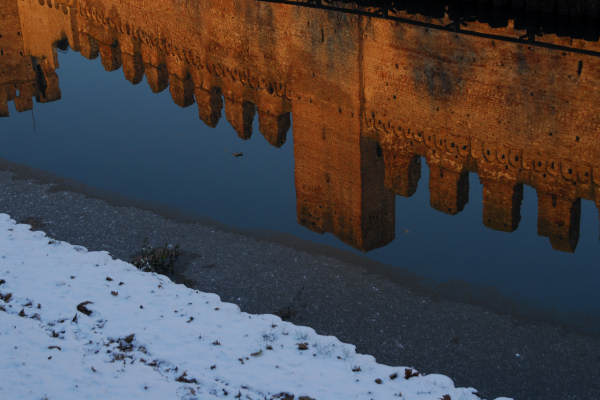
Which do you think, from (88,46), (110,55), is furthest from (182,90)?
(88,46)

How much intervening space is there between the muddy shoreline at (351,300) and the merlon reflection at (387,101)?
0.69 metres

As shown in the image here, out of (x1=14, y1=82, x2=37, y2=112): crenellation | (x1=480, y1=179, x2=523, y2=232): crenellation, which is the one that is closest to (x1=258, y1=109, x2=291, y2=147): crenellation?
(x1=480, y1=179, x2=523, y2=232): crenellation

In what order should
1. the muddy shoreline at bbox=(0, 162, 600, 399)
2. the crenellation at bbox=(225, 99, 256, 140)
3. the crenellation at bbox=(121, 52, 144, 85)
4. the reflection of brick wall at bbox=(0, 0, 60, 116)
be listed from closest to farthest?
the muddy shoreline at bbox=(0, 162, 600, 399)
the crenellation at bbox=(225, 99, 256, 140)
the crenellation at bbox=(121, 52, 144, 85)
the reflection of brick wall at bbox=(0, 0, 60, 116)

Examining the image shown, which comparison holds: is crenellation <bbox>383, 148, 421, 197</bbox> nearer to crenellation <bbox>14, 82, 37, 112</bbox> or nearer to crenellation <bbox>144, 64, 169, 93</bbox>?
crenellation <bbox>144, 64, 169, 93</bbox>

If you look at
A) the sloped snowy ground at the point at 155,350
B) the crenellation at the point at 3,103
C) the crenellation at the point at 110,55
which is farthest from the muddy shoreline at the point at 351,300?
the crenellation at the point at 3,103

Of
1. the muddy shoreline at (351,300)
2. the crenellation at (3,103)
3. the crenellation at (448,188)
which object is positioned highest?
the crenellation at (448,188)

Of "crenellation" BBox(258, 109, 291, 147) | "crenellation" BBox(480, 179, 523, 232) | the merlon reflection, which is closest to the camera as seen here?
the merlon reflection

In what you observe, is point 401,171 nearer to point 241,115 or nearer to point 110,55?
point 241,115

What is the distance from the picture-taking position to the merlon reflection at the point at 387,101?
9.57m

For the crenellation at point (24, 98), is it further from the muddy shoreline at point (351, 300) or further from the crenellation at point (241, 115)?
the crenellation at point (241, 115)

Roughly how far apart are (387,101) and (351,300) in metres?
2.34

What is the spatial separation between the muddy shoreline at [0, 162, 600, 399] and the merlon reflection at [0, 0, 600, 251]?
2.27 feet

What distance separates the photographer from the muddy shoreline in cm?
991

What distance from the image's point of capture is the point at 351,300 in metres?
11.3
